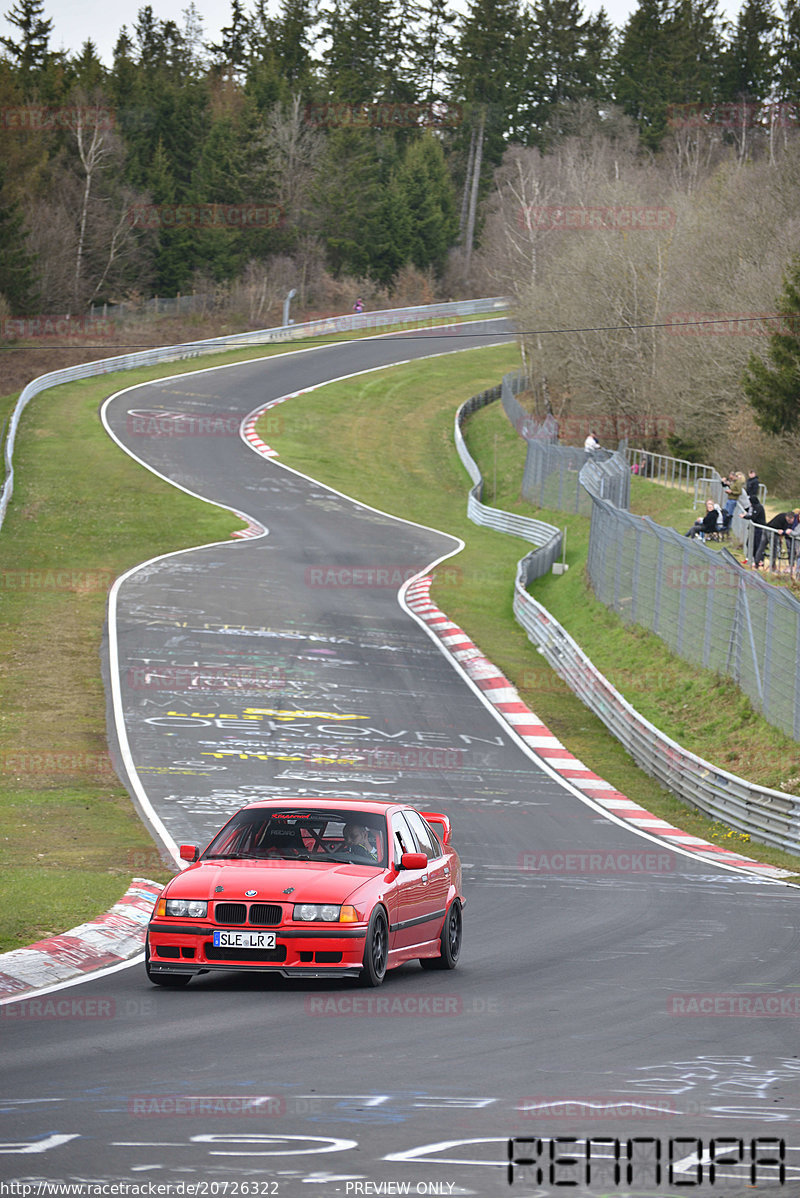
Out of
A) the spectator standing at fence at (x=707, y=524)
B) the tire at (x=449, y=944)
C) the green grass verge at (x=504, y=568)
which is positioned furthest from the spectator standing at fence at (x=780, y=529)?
the tire at (x=449, y=944)

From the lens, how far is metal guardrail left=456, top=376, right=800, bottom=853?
70.5 feet

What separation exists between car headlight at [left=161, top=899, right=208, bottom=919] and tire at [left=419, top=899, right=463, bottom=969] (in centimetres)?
201

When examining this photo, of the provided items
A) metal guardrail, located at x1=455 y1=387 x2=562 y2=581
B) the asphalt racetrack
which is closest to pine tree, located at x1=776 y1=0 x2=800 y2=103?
metal guardrail, located at x1=455 y1=387 x2=562 y2=581

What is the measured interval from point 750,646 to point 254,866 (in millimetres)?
16471

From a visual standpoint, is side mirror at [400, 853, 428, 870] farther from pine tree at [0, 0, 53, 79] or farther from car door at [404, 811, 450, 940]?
pine tree at [0, 0, 53, 79]

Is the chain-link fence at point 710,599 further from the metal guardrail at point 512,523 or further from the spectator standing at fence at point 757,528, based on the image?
the metal guardrail at point 512,523

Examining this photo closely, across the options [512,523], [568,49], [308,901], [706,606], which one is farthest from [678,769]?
[568,49]

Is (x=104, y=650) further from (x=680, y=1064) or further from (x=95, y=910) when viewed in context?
(x=680, y=1064)

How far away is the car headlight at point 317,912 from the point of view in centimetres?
1013

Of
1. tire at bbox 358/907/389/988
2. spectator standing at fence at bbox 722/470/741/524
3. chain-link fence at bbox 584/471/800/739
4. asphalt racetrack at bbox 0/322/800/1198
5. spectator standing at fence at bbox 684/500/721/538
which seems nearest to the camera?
asphalt racetrack at bbox 0/322/800/1198

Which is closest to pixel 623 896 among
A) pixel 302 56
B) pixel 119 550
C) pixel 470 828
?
pixel 470 828

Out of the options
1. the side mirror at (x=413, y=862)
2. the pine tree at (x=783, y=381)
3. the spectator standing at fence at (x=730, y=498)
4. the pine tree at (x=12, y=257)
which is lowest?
the side mirror at (x=413, y=862)

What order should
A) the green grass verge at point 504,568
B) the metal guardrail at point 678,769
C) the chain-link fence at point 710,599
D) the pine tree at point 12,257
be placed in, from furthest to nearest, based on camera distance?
1. the pine tree at point 12,257
2. the green grass verge at point 504,568
3. the chain-link fence at point 710,599
4. the metal guardrail at point 678,769

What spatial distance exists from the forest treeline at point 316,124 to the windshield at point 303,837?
7212cm
